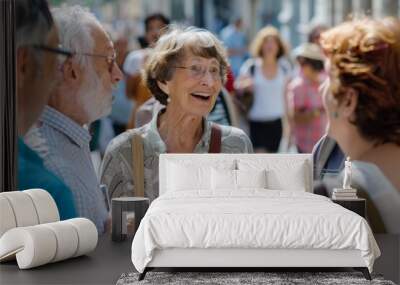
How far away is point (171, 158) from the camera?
307 inches

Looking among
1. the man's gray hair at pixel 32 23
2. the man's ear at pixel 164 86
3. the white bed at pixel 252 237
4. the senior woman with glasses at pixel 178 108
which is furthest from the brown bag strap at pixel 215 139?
the white bed at pixel 252 237

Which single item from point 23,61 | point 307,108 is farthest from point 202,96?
point 23,61

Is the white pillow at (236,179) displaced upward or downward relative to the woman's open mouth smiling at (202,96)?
downward

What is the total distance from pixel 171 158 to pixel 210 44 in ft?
3.91

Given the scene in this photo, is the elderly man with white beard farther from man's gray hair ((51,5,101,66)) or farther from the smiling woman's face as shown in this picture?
the smiling woman's face

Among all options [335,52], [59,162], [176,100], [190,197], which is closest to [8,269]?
[190,197]

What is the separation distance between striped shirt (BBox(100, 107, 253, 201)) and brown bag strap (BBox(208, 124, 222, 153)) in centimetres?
3

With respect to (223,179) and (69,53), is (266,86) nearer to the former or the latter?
(223,179)

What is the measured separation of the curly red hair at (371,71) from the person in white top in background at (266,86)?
52cm

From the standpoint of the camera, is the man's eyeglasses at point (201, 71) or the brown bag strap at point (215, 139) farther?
the brown bag strap at point (215, 139)

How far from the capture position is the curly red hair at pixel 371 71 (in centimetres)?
782

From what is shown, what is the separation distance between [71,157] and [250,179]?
1.90 m

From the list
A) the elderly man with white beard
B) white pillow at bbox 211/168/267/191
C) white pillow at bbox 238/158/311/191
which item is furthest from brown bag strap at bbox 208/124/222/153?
the elderly man with white beard

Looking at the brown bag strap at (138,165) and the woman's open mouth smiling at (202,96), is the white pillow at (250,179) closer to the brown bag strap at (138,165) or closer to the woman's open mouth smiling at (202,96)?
the woman's open mouth smiling at (202,96)
